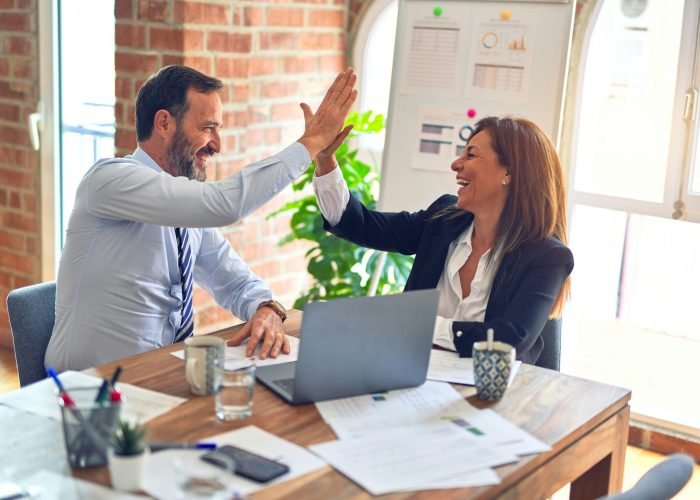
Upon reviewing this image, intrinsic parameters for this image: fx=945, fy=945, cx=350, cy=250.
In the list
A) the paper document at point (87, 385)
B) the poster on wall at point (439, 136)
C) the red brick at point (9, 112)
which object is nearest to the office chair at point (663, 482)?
the paper document at point (87, 385)

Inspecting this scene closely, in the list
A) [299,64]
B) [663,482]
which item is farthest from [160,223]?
[299,64]

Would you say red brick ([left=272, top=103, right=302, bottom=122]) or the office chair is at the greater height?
red brick ([left=272, top=103, right=302, bottom=122])

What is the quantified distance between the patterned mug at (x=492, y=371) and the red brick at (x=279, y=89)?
2.11m

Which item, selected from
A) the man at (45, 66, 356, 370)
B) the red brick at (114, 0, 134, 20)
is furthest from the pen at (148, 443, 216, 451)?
the red brick at (114, 0, 134, 20)

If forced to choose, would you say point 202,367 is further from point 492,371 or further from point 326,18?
point 326,18

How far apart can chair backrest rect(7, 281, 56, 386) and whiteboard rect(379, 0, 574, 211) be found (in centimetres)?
146

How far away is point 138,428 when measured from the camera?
1.36 m

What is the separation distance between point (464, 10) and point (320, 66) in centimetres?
94

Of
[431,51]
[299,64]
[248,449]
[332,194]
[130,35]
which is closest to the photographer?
[248,449]

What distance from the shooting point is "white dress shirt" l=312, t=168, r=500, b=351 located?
2369mm

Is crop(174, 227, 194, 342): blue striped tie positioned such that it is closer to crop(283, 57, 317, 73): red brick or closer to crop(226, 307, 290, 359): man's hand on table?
crop(226, 307, 290, 359): man's hand on table

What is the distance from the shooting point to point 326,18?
3959 mm

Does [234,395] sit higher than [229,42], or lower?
lower

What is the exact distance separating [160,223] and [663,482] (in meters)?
1.29
